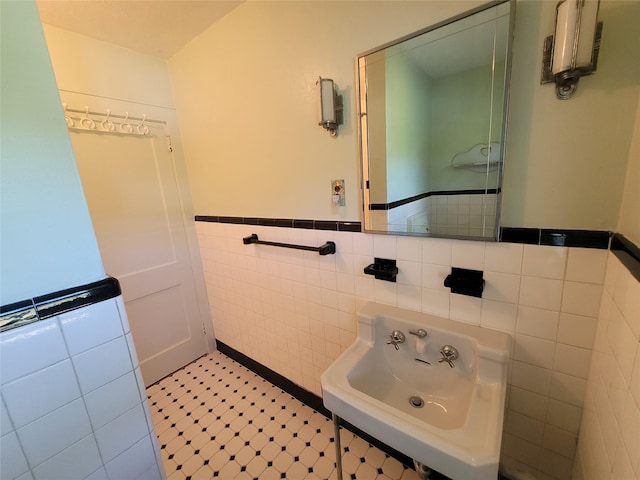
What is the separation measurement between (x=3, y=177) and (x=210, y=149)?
110cm

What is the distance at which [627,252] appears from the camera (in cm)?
57

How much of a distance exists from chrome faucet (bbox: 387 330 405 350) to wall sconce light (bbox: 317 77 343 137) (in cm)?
91

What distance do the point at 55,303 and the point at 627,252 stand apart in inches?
60.3

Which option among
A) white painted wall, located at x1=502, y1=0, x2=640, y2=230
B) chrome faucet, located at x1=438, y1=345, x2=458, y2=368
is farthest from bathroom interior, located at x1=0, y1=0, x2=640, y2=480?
chrome faucet, located at x1=438, y1=345, x2=458, y2=368

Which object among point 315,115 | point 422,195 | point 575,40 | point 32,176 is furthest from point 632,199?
point 32,176

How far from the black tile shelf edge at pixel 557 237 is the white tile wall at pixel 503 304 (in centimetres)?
2

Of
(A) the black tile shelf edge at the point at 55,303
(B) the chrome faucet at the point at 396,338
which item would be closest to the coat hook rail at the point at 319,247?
(B) the chrome faucet at the point at 396,338

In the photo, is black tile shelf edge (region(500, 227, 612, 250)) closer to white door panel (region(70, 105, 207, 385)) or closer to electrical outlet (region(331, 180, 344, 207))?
A: electrical outlet (region(331, 180, 344, 207))

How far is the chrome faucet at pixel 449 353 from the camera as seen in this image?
0.94 meters

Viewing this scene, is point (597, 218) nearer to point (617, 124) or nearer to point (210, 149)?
point (617, 124)

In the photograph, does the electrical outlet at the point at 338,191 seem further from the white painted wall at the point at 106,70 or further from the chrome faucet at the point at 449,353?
the white painted wall at the point at 106,70

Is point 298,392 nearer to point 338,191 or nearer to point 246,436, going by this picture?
point 246,436

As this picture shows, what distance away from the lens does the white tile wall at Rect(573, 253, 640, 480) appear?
492mm

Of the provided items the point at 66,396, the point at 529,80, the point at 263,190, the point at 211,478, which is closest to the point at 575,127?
the point at 529,80
